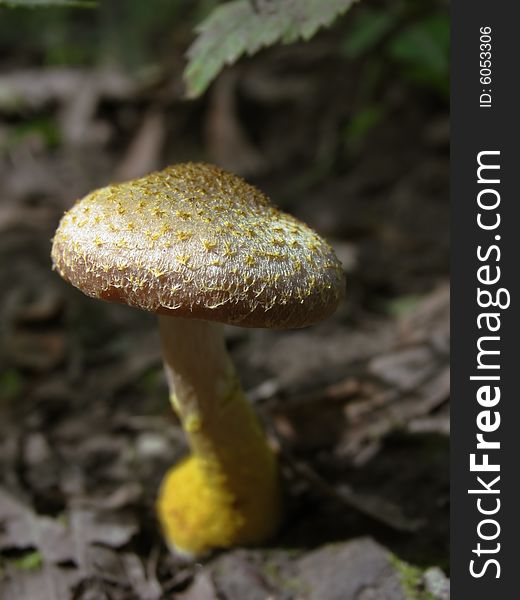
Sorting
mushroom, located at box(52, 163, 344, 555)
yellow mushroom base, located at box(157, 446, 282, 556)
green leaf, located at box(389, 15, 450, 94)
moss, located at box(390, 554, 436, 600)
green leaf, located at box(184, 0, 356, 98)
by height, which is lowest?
moss, located at box(390, 554, 436, 600)

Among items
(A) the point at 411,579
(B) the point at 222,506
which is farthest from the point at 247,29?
(A) the point at 411,579

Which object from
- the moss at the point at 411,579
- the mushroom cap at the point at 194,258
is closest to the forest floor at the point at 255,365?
the moss at the point at 411,579

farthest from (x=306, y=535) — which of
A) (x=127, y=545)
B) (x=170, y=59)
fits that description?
(x=170, y=59)

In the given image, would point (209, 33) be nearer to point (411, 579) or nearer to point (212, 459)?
point (212, 459)

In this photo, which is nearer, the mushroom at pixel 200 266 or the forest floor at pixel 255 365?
the mushroom at pixel 200 266

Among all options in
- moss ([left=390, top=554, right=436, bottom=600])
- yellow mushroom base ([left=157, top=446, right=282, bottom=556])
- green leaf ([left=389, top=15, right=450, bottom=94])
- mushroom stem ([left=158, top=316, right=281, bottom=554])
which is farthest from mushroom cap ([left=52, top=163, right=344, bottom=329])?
green leaf ([left=389, top=15, right=450, bottom=94])

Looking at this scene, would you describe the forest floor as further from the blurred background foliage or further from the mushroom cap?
the mushroom cap

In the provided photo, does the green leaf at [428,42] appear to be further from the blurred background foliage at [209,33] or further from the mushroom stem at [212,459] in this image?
the mushroom stem at [212,459]
